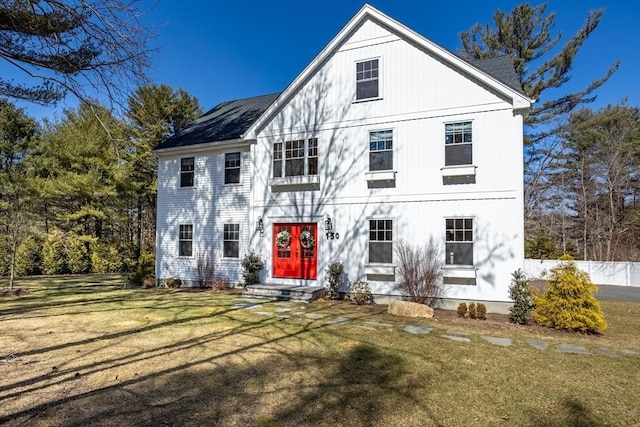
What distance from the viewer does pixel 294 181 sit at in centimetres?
1229

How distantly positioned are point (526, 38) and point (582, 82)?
188 inches

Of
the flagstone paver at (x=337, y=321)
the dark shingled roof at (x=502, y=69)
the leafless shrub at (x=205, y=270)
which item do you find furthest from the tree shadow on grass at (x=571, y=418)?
the leafless shrub at (x=205, y=270)

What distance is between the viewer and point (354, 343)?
6348 mm

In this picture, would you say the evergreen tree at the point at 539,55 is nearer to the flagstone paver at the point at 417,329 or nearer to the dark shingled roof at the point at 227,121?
the dark shingled roof at the point at 227,121

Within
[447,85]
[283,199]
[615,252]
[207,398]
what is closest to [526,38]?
[615,252]

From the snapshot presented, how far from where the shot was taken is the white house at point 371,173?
32.5 feet

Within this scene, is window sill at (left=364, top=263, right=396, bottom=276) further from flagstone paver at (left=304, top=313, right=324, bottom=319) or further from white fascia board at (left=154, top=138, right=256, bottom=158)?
white fascia board at (left=154, top=138, right=256, bottom=158)

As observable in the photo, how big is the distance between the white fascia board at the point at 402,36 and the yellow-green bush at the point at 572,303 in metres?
4.61

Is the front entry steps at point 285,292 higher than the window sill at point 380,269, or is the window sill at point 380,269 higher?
the window sill at point 380,269

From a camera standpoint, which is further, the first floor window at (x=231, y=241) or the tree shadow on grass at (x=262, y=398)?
the first floor window at (x=231, y=241)

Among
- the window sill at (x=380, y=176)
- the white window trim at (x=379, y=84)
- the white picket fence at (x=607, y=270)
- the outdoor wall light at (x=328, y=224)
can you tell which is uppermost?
the white window trim at (x=379, y=84)

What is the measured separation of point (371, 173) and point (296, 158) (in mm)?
2975

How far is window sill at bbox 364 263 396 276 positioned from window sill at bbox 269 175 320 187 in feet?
10.9

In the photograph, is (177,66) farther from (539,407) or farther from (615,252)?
(615,252)
